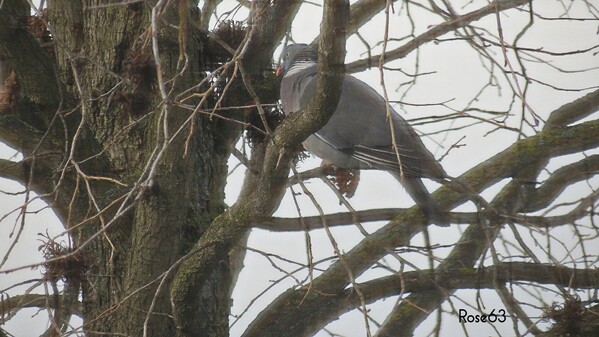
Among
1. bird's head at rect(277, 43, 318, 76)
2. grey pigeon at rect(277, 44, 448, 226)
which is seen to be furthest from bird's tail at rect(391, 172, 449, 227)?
bird's head at rect(277, 43, 318, 76)

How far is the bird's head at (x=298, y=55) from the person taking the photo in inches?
111

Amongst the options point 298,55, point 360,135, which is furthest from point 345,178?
point 298,55

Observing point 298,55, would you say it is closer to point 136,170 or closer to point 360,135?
point 360,135

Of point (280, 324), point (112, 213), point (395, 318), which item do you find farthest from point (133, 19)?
point (395, 318)

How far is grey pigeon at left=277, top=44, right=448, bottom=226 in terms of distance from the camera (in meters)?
2.33

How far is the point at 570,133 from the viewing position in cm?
226

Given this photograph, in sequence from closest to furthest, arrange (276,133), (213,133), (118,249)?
(276,133), (118,249), (213,133)

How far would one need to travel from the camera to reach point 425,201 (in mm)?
2240

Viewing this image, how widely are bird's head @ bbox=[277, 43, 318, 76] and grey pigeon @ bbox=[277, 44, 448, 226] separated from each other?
15 millimetres

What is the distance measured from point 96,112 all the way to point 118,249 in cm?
43

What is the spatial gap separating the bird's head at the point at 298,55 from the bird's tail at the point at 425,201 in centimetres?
72

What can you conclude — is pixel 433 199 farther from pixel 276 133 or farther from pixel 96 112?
pixel 96 112

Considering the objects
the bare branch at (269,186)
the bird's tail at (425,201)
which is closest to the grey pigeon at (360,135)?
the bird's tail at (425,201)

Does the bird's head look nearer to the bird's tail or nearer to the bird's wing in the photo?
the bird's wing
